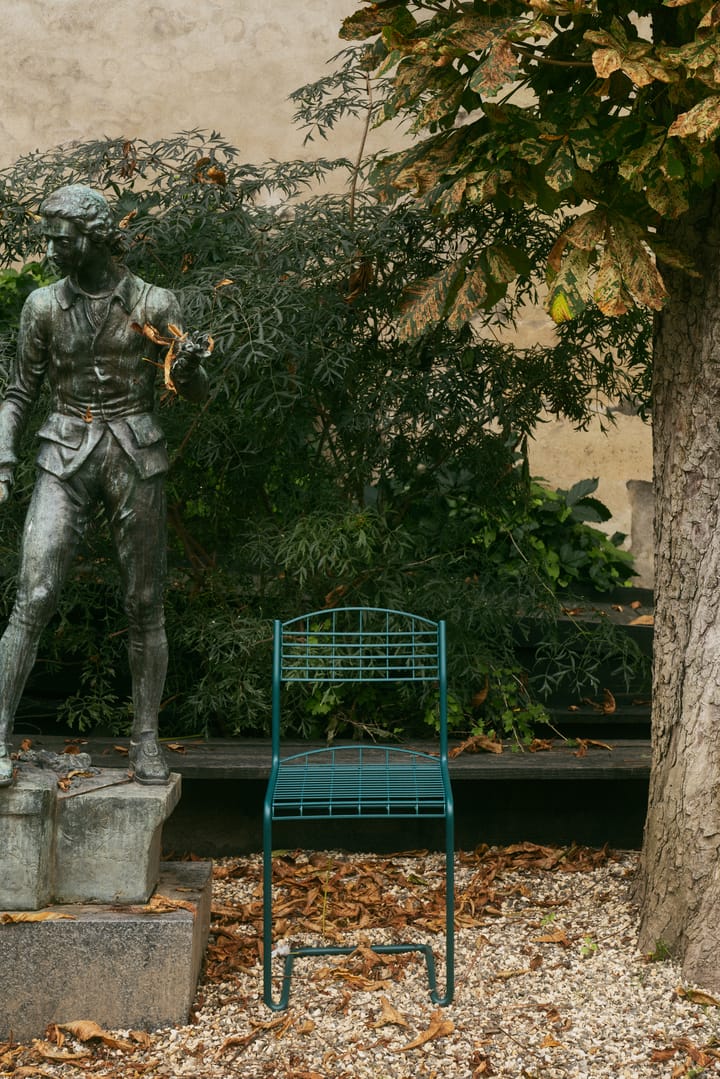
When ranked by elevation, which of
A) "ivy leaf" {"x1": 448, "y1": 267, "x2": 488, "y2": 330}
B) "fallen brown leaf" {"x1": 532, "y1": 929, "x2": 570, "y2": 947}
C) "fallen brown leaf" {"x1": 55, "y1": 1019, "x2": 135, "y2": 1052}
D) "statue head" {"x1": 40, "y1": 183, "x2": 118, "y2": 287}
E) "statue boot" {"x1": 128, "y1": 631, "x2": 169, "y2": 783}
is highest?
"statue head" {"x1": 40, "y1": 183, "x2": 118, "y2": 287}

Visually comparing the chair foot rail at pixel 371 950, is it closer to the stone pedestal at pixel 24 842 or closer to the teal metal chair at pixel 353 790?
the teal metal chair at pixel 353 790

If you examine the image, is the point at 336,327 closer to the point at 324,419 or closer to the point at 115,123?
the point at 324,419

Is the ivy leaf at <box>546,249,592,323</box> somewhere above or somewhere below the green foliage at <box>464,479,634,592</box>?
above

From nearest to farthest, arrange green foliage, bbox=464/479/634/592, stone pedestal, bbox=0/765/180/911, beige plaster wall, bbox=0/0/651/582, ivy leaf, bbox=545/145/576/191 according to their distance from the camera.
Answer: ivy leaf, bbox=545/145/576/191
stone pedestal, bbox=0/765/180/911
green foliage, bbox=464/479/634/592
beige plaster wall, bbox=0/0/651/582

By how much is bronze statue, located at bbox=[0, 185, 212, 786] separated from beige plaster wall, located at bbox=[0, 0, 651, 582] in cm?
314

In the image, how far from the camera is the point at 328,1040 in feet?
11.1

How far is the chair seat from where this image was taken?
3.59 metres

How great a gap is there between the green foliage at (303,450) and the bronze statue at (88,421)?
0.76 metres

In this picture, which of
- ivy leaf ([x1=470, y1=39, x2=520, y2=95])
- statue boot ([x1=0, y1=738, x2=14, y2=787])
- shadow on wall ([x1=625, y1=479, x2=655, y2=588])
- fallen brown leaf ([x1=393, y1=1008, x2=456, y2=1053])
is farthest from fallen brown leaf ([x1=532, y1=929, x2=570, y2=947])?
shadow on wall ([x1=625, y1=479, x2=655, y2=588])

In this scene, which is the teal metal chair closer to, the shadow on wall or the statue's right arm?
the statue's right arm

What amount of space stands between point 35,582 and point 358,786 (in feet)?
3.81

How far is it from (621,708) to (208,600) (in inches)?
72.3

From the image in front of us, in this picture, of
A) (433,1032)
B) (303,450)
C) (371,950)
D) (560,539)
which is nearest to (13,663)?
(371,950)

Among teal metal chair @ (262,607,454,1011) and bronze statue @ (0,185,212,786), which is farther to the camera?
teal metal chair @ (262,607,454,1011)
